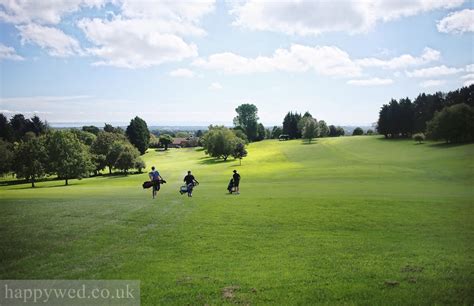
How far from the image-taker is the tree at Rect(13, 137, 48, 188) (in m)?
→ 35.2

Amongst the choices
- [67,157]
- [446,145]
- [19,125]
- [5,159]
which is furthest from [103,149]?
[446,145]

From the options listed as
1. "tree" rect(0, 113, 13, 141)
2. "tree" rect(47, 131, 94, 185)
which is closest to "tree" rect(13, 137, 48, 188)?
"tree" rect(47, 131, 94, 185)

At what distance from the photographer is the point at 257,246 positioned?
14.1 m

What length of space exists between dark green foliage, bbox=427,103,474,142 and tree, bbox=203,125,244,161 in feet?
125

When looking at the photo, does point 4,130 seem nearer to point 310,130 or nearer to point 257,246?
point 257,246

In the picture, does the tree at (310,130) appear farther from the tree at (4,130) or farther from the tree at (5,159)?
the tree at (5,159)

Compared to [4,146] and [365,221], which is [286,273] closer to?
[365,221]

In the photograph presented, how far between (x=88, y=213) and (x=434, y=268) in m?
18.1

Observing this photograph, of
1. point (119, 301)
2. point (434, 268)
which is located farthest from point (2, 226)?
point (434, 268)

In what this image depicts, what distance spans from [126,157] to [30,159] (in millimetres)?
12217

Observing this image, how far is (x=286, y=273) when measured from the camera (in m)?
11.4

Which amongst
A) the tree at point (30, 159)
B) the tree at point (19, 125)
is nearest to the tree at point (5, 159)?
the tree at point (30, 159)

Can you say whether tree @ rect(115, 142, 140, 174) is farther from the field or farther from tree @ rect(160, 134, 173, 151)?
the field

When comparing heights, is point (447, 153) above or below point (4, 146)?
below
